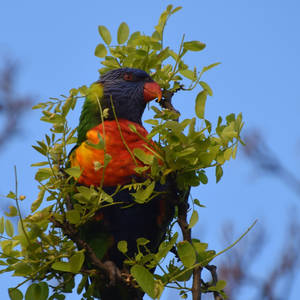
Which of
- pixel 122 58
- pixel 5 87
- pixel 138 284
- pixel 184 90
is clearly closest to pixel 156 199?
pixel 138 284

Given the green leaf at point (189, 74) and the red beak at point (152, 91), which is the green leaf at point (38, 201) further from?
the green leaf at point (189, 74)

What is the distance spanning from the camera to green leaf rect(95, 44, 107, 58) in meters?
2.40

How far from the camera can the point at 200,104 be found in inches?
75.9

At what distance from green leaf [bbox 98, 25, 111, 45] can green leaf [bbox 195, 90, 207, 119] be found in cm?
73

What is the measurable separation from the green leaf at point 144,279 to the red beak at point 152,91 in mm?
904

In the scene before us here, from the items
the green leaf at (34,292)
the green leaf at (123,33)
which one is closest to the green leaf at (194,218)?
the green leaf at (34,292)

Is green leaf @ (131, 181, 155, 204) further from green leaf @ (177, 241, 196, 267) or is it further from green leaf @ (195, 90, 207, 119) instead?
green leaf @ (195, 90, 207, 119)

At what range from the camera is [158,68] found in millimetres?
2447

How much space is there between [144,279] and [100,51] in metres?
1.27

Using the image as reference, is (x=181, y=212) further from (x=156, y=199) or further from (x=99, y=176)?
(x=99, y=176)

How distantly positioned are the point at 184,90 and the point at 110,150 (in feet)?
1.78


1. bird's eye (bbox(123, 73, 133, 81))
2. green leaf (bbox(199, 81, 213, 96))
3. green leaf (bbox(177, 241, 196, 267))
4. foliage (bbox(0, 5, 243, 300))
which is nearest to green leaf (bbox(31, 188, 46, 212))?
foliage (bbox(0, 5, 243, 300))

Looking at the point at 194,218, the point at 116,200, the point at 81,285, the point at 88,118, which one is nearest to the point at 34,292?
the point at 81,285

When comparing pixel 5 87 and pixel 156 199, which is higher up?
pixel 5 87
